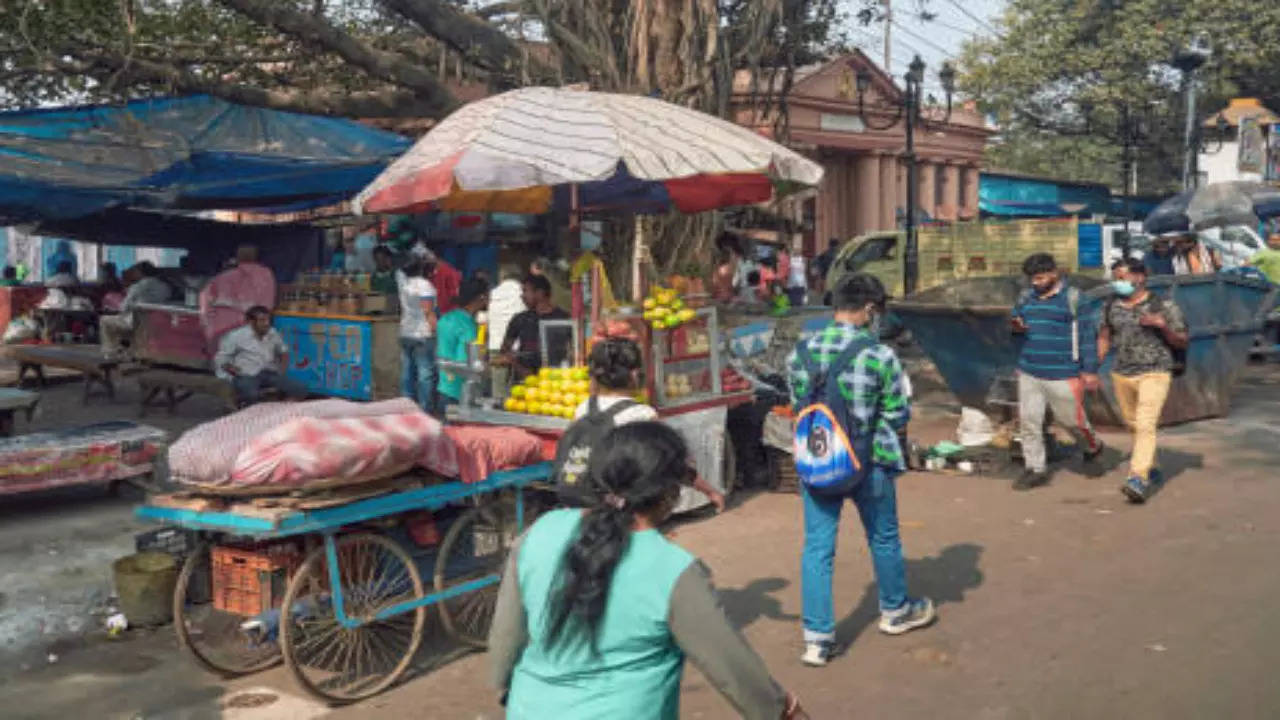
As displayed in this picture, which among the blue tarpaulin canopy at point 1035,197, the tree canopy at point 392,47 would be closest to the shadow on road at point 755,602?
the tree canopy at point 392,47

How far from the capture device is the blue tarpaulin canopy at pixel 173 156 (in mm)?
10672

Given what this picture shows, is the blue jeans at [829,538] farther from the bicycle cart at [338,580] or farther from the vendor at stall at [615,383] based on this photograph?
the bicycle cart at [338,580]

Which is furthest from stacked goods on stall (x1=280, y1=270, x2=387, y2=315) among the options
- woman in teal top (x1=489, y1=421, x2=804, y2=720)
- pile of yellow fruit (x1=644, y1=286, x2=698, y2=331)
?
woman in teal top (x1=489, y1=421, x2=804, y2=720)

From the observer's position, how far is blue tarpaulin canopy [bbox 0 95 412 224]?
35.0ft

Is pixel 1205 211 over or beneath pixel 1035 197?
beneath

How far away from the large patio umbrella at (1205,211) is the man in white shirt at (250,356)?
12.8 metres

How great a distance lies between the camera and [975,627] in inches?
231

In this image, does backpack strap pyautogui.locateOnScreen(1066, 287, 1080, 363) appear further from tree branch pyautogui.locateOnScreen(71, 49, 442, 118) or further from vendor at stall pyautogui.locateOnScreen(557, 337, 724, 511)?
tree branch pyautogui.locateOnScreen(71, 49, 442, 118)

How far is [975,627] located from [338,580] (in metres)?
3.12

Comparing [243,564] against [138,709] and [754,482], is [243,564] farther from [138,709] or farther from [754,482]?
[754,482]

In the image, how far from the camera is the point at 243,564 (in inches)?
205

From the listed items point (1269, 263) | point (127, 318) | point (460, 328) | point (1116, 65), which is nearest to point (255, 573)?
point (460, 328)

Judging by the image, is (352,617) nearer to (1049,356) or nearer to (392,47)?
(1049,356)

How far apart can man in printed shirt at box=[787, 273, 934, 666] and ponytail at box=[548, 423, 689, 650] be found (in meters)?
2.72
